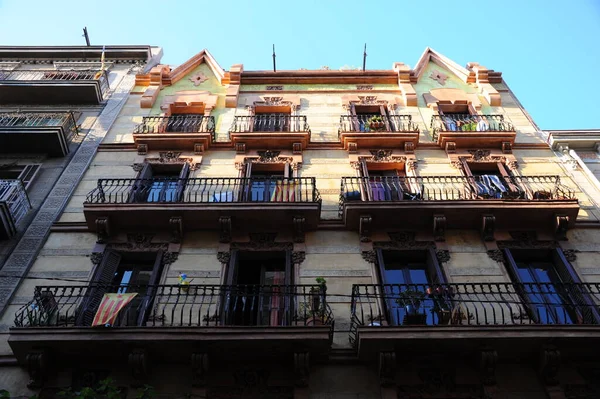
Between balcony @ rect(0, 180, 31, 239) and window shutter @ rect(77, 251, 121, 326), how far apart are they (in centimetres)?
267

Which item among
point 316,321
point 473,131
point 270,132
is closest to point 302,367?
point 316,321

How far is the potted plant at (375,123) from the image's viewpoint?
17.2 m

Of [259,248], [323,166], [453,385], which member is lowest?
[453,385]

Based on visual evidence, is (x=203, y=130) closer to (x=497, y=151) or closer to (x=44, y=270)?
(x=44, y=270)

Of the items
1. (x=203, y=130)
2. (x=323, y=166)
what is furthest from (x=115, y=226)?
(x=323, y=166)

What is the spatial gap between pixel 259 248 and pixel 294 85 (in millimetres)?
9346

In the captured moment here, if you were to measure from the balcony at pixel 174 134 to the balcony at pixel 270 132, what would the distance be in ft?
2.71

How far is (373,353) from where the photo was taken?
390 inches

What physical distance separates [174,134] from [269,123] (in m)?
3.34

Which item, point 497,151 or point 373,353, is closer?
point 373,353

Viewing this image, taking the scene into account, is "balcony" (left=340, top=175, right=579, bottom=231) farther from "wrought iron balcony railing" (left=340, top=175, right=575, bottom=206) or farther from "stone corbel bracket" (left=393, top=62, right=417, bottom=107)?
"stone corbel bracket" (left=393, top=62, right=417, bottom=107)

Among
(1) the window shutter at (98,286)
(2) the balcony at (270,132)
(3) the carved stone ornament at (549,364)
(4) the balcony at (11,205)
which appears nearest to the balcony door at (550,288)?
(3) the carved stone ornament at (549,364)

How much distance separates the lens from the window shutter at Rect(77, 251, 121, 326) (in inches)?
422

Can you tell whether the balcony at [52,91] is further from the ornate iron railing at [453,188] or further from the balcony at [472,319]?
the balcony at [472,319]
